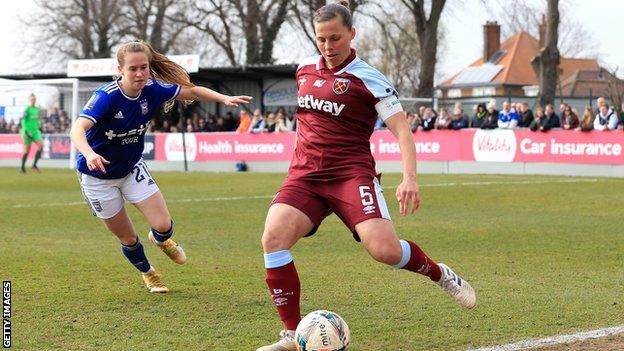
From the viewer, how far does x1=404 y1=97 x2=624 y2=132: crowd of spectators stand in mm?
25344

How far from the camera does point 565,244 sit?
12.1 meters

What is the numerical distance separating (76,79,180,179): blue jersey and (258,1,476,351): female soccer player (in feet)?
6.29

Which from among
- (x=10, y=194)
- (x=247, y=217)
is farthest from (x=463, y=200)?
(x=10, y=194)

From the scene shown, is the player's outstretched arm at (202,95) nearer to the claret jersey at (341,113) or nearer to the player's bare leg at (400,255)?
the claret jersey at (341,113)

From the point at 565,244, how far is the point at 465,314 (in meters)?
4.90

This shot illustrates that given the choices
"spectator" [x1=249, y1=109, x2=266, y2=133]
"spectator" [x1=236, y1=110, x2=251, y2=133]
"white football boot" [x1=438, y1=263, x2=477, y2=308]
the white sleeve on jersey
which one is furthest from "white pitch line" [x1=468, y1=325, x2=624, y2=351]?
"spectator" [x1=236, y1=110, x2=251, y2=133]

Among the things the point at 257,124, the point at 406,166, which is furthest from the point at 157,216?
the point at 257,124

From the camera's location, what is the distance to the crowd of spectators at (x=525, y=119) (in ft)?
83.1

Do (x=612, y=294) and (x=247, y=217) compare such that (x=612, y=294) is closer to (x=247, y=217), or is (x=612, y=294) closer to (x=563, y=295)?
(x=563, y=295)

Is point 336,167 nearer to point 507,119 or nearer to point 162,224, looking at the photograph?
point 162,224

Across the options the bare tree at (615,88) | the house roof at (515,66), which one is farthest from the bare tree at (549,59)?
the house roof at (515,66)

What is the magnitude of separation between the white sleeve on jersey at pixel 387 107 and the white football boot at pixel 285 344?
1.43 m

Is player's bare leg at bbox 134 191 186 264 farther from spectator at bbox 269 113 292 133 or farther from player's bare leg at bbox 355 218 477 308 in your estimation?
spectator at bbox 269 113 292 133

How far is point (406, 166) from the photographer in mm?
6555
